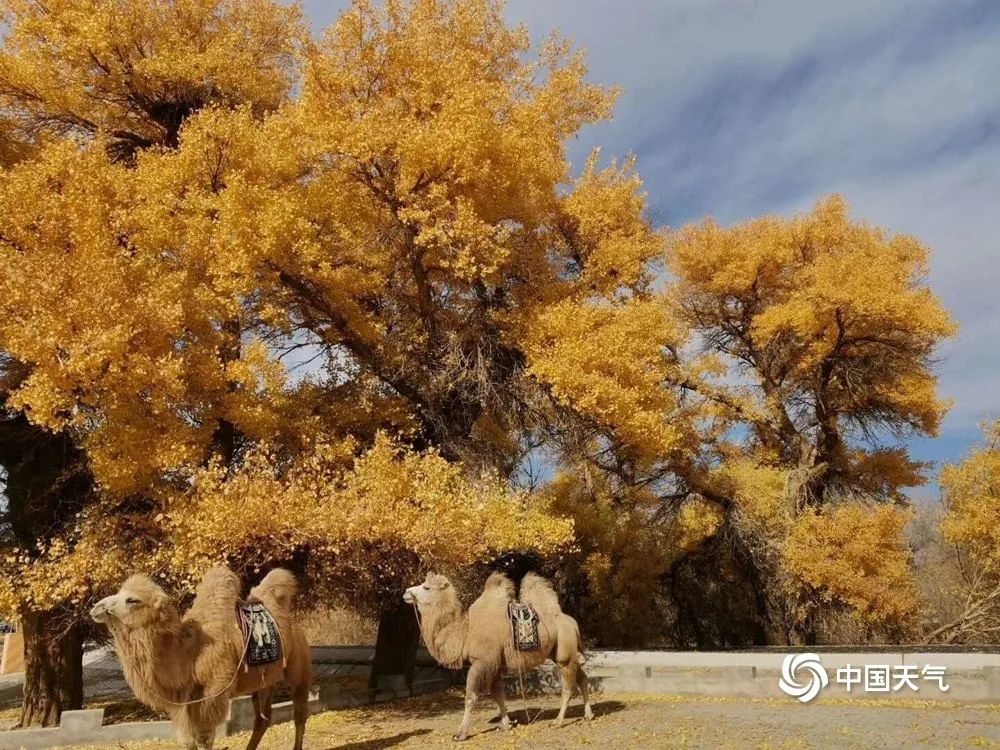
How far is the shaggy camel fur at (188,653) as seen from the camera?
5.79m

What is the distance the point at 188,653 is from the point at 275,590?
44.7 inches

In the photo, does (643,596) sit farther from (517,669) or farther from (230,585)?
(230,585)

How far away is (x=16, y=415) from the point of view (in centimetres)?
1148

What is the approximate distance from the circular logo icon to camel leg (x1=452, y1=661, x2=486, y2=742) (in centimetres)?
420

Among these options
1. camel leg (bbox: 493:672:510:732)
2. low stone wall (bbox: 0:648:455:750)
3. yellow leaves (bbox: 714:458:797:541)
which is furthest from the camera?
yellow leaves (bbox: 714:458:797:541)

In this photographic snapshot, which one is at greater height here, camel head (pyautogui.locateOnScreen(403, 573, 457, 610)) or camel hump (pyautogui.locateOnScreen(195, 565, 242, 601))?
camel hump (pyautogui.locateOnScreen(195, 565, 242, 601))

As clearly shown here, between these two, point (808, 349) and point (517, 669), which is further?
point (808, 349)

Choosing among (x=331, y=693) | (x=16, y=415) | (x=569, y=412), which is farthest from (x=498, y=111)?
(x=331, y=693)

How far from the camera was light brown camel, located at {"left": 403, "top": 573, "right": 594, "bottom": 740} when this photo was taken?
8.47 meters

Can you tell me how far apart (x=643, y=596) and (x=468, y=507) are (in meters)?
9.29

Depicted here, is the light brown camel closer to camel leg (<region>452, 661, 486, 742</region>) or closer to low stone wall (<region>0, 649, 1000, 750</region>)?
camel leg (<region>452, 661, 486, 742</region>)

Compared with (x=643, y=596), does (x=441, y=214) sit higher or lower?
higher

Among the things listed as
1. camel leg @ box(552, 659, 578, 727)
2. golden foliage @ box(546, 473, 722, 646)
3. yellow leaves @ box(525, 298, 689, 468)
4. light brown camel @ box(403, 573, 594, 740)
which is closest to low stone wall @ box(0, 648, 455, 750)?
light brown camel @ box(403, 573, 594, 740)

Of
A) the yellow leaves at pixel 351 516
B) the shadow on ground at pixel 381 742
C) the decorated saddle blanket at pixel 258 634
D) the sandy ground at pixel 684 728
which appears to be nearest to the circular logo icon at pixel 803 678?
the sandy ground at pixel 684 728
